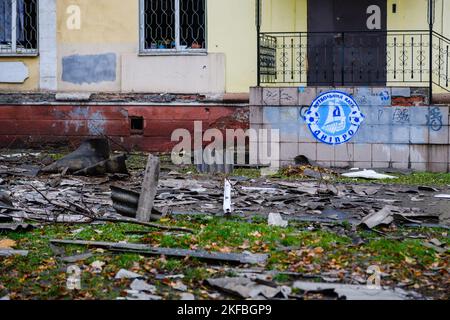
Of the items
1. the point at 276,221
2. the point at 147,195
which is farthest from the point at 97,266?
the point at 276,221

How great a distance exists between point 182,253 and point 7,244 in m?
1.84

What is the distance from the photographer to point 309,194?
9734 millimetres

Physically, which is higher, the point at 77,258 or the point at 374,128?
the point at 374,128

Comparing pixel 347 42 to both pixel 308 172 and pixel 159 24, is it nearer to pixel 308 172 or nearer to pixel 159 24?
pixel 308 172

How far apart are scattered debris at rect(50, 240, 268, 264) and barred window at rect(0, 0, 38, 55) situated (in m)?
9.60

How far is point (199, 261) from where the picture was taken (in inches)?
240

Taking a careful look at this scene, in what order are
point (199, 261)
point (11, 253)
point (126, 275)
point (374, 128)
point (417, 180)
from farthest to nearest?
1. point (374, 128)
2. point (417, 180)
3. point (11, 253)
4. point (199, 261)
5. point (126, 275)

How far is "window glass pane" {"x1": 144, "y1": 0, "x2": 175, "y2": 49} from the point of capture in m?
14.6

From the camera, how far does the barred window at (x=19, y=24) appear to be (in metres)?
15.1

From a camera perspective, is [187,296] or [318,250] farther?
[318,250]

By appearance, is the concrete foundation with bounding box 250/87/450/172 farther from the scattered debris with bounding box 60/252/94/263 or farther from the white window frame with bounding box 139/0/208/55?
the scattered debris with bounding box 60/252/94/263

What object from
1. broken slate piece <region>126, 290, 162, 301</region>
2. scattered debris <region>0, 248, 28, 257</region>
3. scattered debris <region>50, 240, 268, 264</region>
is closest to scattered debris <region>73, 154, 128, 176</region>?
scattered debris <region>50, 240, 268, 264</region>

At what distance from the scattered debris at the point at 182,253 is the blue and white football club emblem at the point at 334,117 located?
716cm

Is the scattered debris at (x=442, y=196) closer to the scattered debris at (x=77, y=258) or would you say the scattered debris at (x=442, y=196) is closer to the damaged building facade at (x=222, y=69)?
the damaged building facade at (x=222, y=69)
